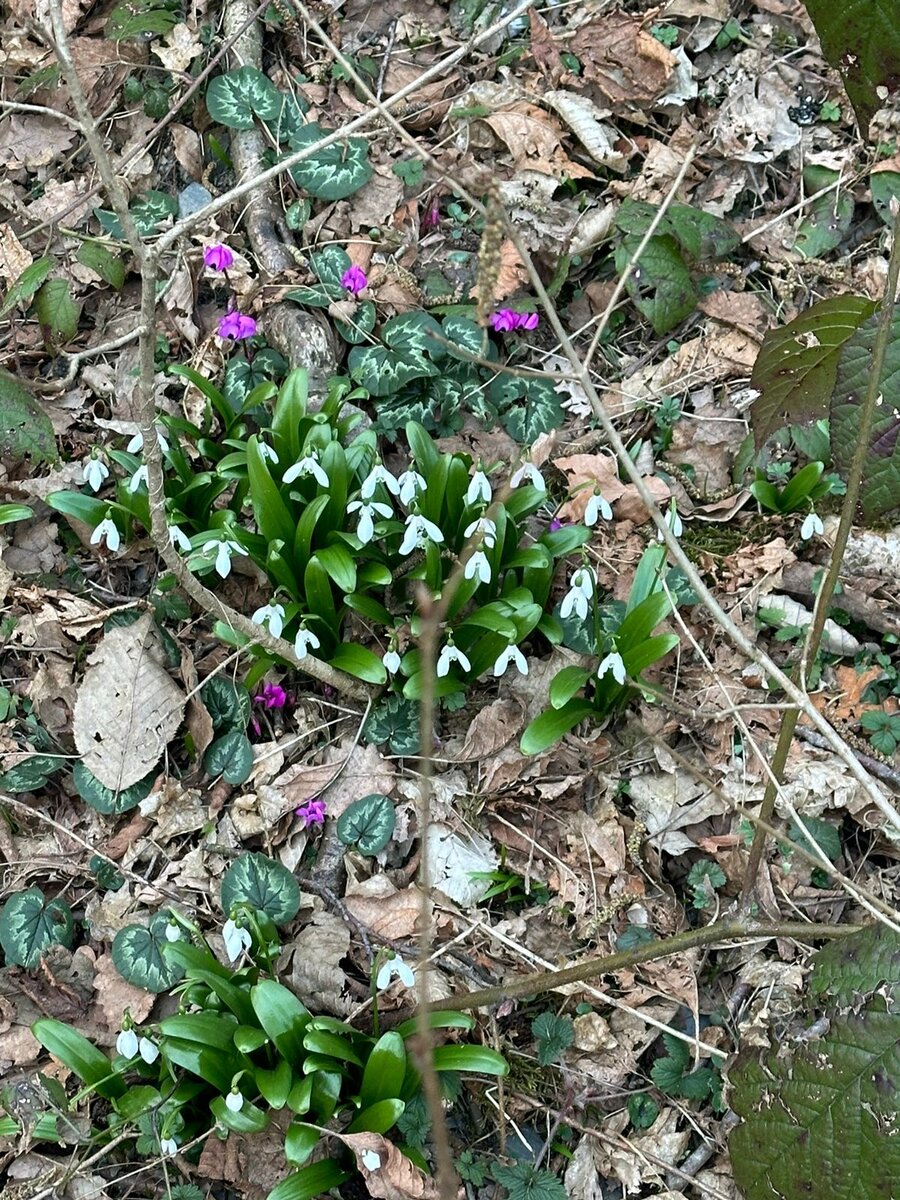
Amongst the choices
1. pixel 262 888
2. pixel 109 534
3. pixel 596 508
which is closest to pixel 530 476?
pixel 596 508

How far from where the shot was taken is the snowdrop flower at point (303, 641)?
9.15ft

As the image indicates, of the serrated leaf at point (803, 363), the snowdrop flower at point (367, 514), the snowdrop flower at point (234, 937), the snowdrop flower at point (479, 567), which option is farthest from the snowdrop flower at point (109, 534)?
the serrated leaf at point (803, 363)

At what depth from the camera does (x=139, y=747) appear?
3029mm

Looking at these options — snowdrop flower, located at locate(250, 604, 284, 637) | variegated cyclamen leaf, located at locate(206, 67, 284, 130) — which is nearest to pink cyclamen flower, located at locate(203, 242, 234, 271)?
variegated cyclamen leaf, located at locate(206, 67, 284, 130)

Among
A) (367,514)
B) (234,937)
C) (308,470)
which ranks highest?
(308,470)

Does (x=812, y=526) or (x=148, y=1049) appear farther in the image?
(x=812, y=526)

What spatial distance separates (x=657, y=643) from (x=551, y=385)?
1.25 metres

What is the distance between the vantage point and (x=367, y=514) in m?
2.89

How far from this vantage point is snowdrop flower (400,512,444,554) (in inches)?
113

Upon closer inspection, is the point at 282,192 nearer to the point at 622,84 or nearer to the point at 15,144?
the point at 15,144

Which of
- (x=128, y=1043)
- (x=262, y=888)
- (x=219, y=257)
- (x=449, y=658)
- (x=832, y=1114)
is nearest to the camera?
(x=832, y=1114)

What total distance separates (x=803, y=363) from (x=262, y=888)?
192cm

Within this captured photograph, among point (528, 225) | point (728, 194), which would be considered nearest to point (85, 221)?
point (528, 225)

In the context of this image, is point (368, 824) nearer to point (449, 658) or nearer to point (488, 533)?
point (449, 658)
